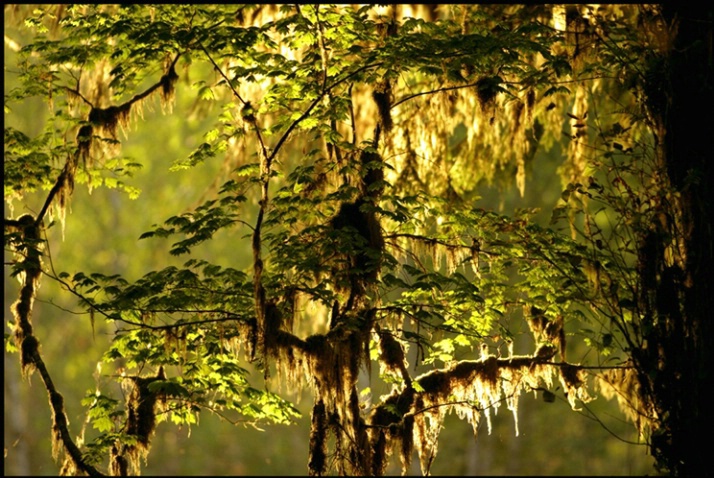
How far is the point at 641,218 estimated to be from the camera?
5516mm

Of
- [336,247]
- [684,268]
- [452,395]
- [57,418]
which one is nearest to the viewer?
[684,268]

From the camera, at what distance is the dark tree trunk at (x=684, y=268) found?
17.1 feet

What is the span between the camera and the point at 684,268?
5.50 meters

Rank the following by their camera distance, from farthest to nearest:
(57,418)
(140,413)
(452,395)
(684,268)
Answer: (452,395) < (57,418) < (140,413) < (684,268)

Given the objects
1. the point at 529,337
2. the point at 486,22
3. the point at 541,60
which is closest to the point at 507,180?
the point at 541,60

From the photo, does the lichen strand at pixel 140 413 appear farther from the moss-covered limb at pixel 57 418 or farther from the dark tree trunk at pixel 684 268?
the dark tree trunk at pixel 684 268

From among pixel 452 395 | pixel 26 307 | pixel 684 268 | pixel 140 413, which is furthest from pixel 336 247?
pixel 26 307

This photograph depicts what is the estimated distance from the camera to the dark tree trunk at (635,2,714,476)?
5215 millimetres

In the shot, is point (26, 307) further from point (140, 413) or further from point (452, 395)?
point (452, 395)

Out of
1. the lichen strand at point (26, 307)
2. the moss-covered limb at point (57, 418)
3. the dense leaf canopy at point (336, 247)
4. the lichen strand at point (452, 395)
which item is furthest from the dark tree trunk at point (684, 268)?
the lichen strand at point (26, 307)

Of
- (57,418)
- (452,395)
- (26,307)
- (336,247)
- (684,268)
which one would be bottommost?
(57,418)

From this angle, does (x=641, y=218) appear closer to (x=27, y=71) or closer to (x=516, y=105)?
(x=516, y=105)

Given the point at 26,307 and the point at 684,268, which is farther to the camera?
the point at 26,307

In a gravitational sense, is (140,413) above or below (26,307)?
below
